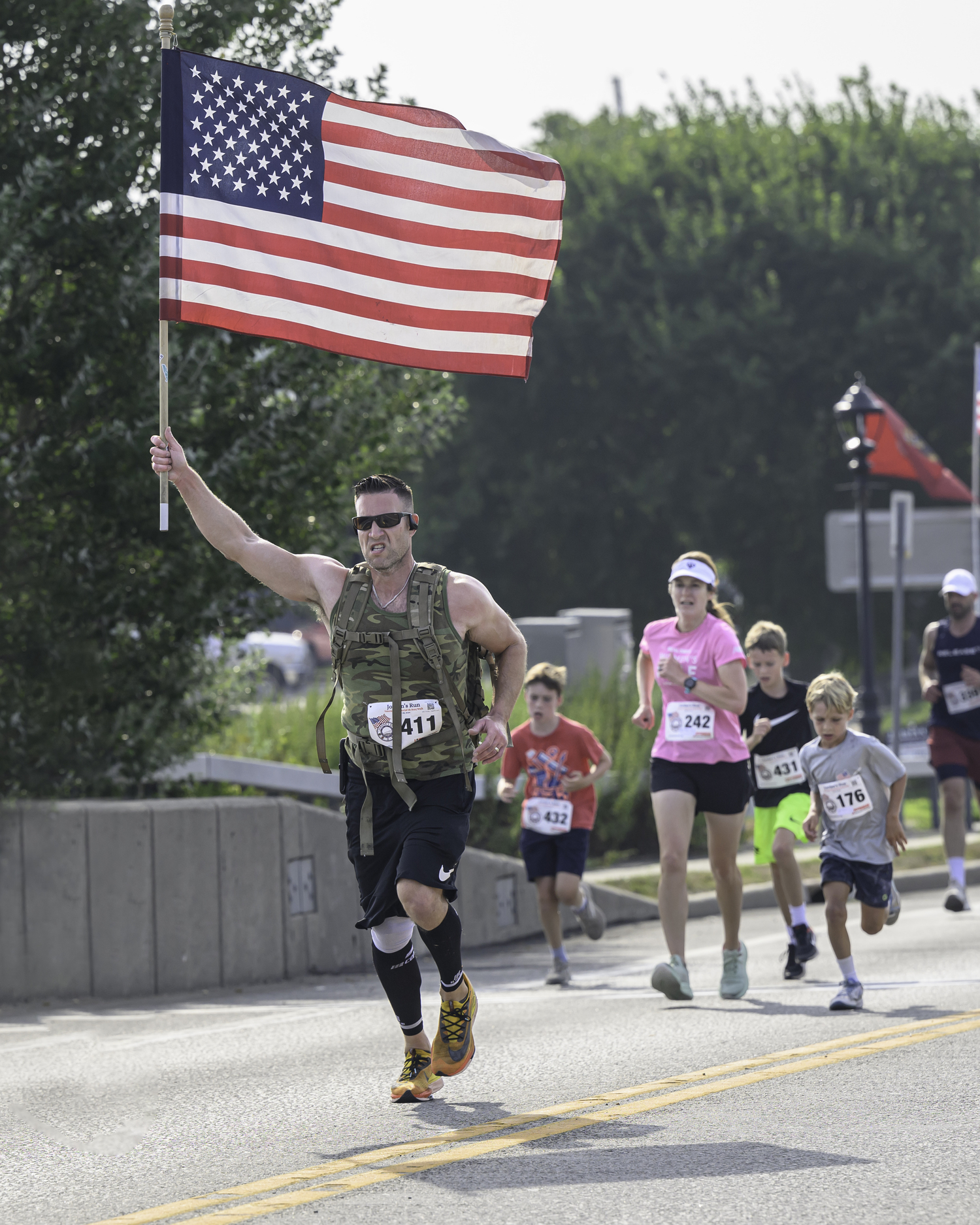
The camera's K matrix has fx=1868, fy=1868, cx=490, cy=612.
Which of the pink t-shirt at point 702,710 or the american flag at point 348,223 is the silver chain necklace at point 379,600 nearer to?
the american flag at point 348,223

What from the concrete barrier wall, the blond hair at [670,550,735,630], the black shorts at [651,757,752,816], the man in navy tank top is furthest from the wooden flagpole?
the man in navy tank top

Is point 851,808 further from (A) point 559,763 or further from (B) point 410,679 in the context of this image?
(B) point 410,679

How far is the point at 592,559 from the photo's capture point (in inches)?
A: 1521

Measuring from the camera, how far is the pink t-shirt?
348 inches

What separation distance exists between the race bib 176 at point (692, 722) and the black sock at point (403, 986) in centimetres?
285

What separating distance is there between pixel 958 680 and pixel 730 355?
78.9ft

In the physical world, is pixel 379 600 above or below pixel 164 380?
below

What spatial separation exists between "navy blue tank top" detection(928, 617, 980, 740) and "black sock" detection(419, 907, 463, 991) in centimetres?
681

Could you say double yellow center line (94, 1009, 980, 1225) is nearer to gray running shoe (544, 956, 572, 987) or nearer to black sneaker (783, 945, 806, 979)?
black sneaker (783, 945, 806, 979)

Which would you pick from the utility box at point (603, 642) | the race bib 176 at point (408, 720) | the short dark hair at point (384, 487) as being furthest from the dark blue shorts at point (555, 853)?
the utility box at point (603, 642)

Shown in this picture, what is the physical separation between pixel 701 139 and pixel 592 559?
29.6 feet

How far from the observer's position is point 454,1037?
6.26m

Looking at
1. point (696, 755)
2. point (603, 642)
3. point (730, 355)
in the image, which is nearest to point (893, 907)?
point (696, 755)

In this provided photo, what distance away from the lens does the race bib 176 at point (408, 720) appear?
5969 millimetres
